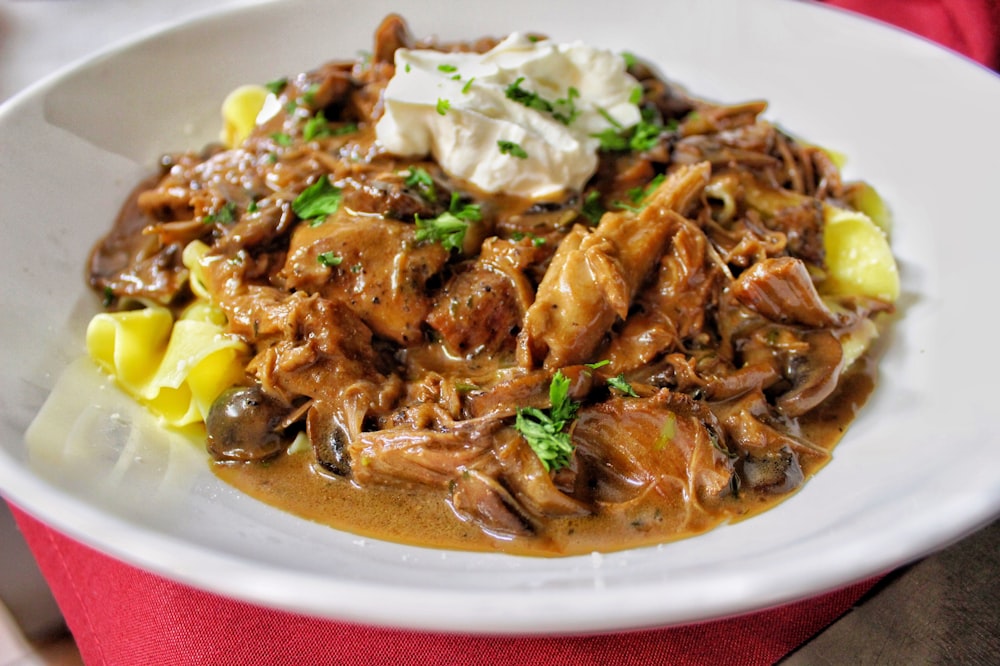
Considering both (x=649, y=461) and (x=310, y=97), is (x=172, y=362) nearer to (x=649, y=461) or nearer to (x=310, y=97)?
(x=310, y=97)

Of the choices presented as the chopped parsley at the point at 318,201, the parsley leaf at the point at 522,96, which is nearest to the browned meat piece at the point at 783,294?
the parsley leaf at the point at 522,96

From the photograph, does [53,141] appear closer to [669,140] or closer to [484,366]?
[484,366]

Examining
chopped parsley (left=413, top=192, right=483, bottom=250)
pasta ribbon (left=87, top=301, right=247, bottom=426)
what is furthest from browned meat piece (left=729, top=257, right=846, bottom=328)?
pasta ribbon (left=87, top=301, right=247, bottom=426)

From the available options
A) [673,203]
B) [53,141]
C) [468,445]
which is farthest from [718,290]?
[53,141]

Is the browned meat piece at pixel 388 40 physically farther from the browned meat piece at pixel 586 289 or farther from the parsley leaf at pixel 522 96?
the browned meat piece at pixel 586 289

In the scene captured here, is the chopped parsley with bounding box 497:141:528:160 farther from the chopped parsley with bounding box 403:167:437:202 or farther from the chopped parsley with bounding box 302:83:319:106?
the chopped parsley with bounding box 302:83:319:106

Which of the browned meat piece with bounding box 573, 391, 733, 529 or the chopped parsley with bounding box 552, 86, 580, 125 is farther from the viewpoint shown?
the chopped parsley with bounding box 552, 86, 580, 125

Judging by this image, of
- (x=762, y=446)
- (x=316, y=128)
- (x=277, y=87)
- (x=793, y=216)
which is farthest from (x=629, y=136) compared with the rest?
(x=277, y=87)
